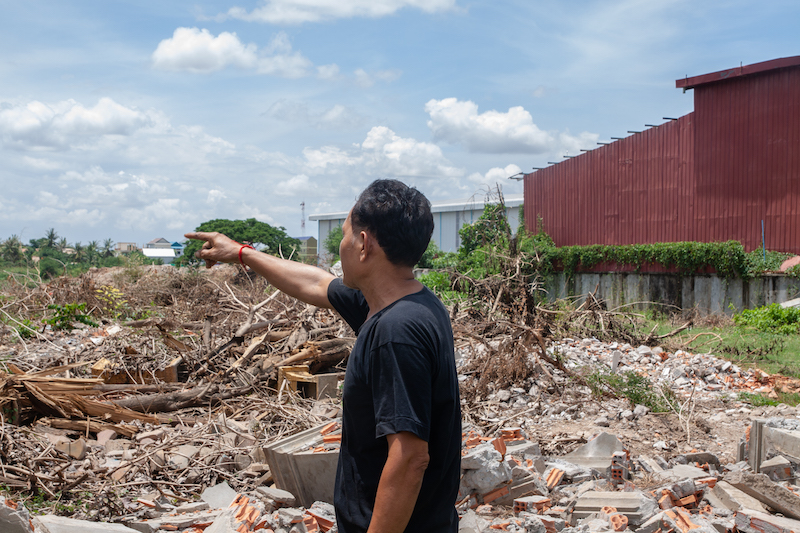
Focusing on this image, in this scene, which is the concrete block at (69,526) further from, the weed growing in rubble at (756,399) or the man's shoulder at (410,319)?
the weed growing in rubble at (756,399)

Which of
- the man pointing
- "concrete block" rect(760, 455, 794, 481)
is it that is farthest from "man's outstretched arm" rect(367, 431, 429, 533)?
"concrete block" rect(760, 455, 794, 481)

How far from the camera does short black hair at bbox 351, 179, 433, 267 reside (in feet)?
5.49

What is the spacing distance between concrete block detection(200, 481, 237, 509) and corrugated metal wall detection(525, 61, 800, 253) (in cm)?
1575

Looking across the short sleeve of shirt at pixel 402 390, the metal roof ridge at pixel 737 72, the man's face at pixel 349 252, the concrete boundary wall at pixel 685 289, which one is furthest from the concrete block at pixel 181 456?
the metal roof ridge at pixel 737 72

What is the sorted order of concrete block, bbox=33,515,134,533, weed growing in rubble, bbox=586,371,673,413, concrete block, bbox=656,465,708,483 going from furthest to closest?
1. weed growing in rubble, bbox=586,371,673,413
2. concrete block, bbox=656,465,708,483
3. concrete block, bbox=33,515,134,533

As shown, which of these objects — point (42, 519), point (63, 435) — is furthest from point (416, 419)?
point (63, 435)

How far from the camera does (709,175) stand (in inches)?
649

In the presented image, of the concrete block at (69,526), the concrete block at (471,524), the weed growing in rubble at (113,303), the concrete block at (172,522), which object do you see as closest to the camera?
the concrete block at (69,526)

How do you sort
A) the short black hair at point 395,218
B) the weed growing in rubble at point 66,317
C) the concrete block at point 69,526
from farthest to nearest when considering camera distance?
the weed growing in rubble at point 66,317, the concrete block at point 69,526, the short black hair at point 395,218

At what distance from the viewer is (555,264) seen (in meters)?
20.5

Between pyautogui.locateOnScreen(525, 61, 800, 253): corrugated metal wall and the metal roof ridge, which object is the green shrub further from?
the metal roof ridge

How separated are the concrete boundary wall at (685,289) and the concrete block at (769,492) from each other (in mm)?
9130

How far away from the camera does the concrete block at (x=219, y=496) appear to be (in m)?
4.03

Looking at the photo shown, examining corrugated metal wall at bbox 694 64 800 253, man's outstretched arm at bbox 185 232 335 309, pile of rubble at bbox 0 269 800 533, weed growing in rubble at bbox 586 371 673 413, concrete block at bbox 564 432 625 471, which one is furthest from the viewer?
corrugated metal wall at bbox 694 64 800 253
